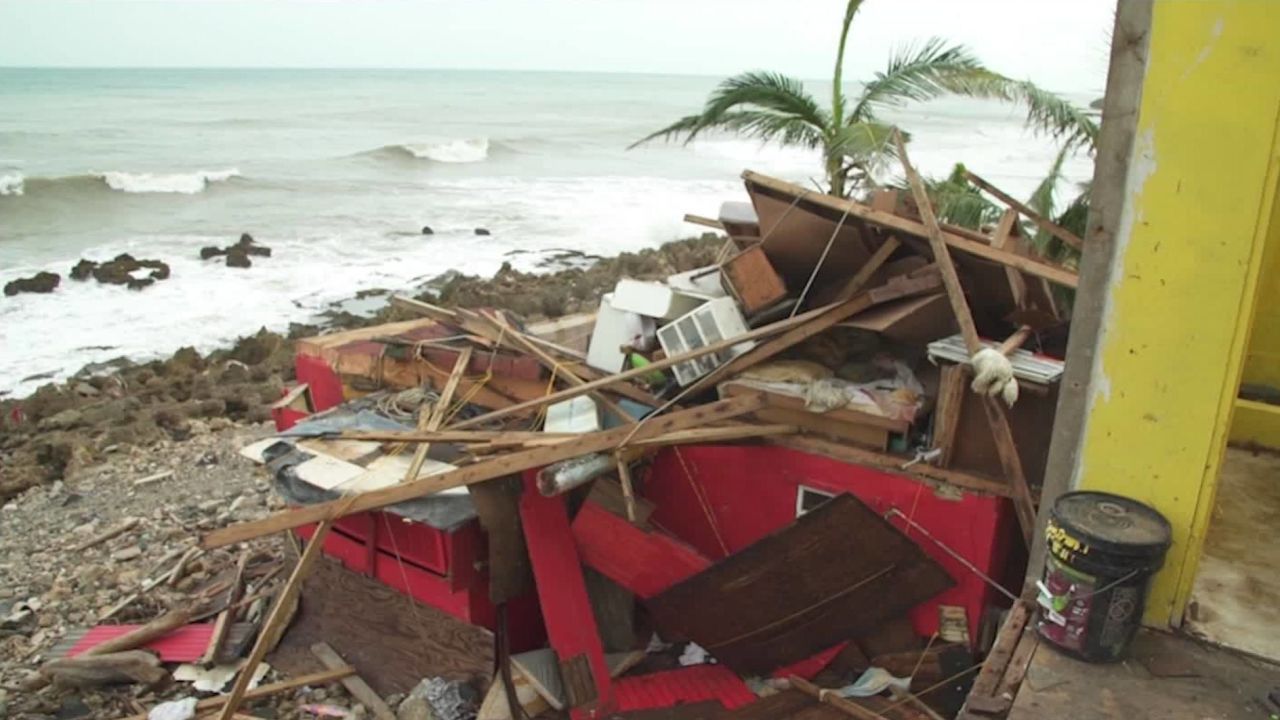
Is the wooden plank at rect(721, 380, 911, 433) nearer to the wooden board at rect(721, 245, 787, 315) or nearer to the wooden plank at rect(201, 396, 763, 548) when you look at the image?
the wooden plank at rect(201, 396, 763, 548)

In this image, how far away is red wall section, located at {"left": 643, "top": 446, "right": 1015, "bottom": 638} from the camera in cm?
603

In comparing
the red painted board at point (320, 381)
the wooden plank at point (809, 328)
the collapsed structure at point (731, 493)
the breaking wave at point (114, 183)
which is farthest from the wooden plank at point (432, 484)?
the breaking wave at point (114, 183)

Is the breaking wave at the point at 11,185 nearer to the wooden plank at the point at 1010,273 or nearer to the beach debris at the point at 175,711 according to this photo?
the beach debris at the point at 175,711

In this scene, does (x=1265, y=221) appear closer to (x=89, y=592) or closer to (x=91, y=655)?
(x=91, y=655)

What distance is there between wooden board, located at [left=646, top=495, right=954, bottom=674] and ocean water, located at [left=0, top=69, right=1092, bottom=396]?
23.8 feet

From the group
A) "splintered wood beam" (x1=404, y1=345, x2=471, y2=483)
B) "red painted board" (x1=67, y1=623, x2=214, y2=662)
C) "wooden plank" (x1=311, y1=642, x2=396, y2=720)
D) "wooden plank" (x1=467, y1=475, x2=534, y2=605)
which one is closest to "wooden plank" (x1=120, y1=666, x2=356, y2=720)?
Answer: "wooden plank" (x1=311, y1=642, x2=396, y2=720)

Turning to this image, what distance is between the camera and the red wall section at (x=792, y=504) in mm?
6031

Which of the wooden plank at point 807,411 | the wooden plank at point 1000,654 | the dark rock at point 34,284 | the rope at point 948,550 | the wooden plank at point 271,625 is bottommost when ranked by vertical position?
the dark rock at point 34,284

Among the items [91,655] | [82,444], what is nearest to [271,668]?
[91,655]

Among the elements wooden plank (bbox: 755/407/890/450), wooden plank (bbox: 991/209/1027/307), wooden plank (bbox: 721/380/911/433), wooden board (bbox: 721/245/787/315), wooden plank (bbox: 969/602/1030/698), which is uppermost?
wooden plank (bbox: 991/209/1027/307)

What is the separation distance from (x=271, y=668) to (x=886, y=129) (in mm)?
8139

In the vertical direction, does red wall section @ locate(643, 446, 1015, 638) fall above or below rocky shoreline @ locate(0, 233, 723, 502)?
above

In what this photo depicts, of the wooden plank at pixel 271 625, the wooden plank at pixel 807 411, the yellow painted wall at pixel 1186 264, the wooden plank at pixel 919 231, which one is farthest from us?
the wooden plank at pixel 919 231

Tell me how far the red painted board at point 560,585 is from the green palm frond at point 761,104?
585 centimetres
